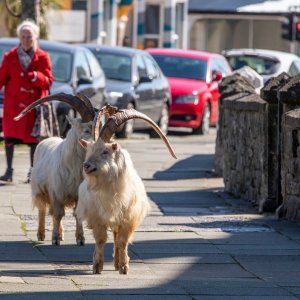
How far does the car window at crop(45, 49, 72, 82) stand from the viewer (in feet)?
77.4

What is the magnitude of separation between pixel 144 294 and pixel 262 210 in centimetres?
613

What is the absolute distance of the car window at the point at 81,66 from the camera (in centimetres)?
2402

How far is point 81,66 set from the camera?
2427 centimetres

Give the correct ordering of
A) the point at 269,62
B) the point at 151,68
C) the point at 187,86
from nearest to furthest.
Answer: the point at 151,68 < the point at 187,86 < the point at 269,62

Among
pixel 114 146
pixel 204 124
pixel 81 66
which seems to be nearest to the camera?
pixel 114 146

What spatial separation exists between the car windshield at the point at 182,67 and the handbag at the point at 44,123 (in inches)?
559

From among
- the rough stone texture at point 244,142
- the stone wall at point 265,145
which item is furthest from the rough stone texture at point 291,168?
the rough stone texture at point 244,142

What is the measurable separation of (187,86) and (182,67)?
4.38ft

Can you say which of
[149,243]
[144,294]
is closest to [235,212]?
[149,243]

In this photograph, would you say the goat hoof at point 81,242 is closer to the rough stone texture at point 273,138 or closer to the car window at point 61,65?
the rough stone texture at point 273,138

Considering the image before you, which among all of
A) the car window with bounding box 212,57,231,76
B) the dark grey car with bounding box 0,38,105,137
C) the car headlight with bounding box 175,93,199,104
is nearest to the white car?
the car window with bounding box 212,57,231,76

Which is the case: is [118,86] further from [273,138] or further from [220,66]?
[273,138]

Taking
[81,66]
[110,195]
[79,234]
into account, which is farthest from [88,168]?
[81,66]

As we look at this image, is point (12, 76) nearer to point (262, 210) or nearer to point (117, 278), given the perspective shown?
point (262, 210)
